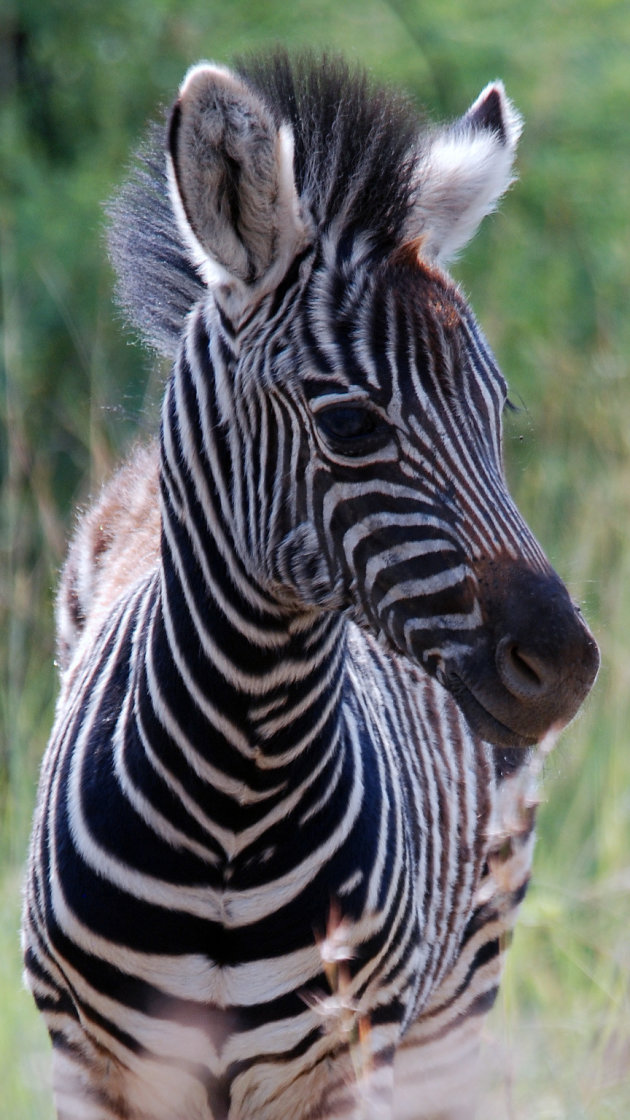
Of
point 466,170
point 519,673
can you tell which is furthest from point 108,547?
point 519,673

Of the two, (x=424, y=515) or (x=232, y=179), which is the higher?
(x=232, y=179)

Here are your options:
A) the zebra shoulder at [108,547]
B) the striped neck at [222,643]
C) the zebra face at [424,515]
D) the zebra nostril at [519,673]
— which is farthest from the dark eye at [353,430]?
the zebra shoulder at [108,547]

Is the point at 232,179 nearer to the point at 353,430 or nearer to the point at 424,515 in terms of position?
the point at 353,430

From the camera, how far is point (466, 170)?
3.08 metres

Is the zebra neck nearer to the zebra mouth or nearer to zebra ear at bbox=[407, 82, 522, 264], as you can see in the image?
the zebra mouth

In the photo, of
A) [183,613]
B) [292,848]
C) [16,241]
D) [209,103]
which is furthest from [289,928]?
[16,241]

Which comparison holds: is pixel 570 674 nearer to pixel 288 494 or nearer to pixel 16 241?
pixel 288 494

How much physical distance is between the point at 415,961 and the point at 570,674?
1160mm

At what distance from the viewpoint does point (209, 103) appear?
2529 mm

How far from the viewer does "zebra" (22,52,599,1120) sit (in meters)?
2.51

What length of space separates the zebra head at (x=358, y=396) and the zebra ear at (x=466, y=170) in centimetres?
13

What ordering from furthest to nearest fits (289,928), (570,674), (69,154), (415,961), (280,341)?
(69,154)
(415,961)
(289,928)
(280,341)
(570,674)

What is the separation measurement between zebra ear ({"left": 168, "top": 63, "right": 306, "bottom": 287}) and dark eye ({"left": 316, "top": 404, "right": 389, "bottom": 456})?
0.38 m

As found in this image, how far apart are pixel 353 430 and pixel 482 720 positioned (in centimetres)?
62
